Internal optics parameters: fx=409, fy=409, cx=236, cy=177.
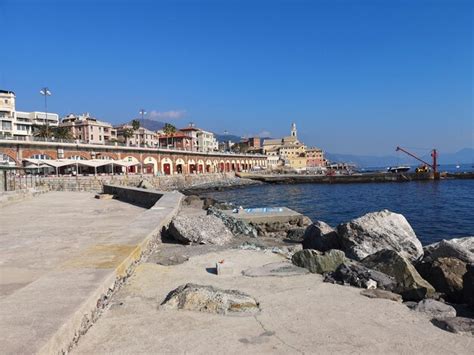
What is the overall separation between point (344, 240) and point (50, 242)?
795 centimetres

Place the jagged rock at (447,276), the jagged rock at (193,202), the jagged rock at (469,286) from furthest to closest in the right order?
the jagged rock at (193,202) → the jagged rock at (447,276) → the jagged rock at (469,286)

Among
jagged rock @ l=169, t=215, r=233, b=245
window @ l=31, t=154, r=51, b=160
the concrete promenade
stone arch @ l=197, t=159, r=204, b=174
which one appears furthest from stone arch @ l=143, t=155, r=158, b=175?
jagged rock @ l=169, t=215, r=233, b=245

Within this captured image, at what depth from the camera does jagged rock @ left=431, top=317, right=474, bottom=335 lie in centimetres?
531

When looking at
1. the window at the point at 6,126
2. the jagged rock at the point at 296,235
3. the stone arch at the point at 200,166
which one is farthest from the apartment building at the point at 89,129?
the jagged rock at the point at 296,235

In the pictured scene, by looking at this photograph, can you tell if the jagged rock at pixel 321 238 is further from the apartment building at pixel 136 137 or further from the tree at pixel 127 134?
the tree at pixel 127 134

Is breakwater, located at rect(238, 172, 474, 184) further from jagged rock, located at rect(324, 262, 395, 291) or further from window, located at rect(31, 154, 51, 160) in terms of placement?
jagged rock, located at rect(324, 262, 395, 291)

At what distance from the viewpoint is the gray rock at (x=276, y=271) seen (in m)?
7.75

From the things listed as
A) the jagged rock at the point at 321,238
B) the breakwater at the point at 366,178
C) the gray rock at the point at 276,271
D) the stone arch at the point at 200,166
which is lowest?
the breakwater at the point at 366,178

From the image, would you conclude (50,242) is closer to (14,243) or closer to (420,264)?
(14,243)

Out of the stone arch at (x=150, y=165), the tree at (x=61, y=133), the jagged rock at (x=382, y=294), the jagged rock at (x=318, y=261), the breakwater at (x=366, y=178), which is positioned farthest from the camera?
the tree at (x=61, y=133)

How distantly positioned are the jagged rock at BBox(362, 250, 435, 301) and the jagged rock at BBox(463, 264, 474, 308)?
0.53 m

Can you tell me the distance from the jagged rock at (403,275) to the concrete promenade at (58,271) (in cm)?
492

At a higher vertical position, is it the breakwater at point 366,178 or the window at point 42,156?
the window at point 42,156

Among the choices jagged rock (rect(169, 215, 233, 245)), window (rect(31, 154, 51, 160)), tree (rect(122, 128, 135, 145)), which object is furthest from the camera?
tree (rect(122, 128, 135, 145))
